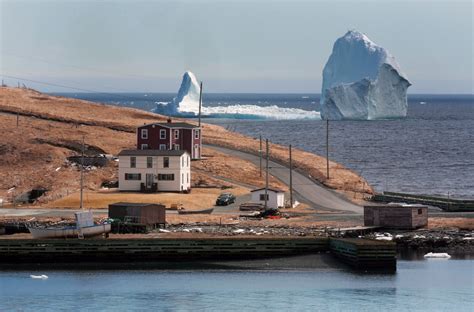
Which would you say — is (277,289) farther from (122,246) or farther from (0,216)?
(0,216)

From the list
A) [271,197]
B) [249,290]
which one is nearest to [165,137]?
[271,197]

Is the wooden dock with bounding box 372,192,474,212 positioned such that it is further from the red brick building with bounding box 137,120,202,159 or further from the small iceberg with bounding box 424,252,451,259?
the red brick building with bounding box 137,120,202,159

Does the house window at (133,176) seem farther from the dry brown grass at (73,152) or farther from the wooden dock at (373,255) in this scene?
the wooden dock at (373,255)

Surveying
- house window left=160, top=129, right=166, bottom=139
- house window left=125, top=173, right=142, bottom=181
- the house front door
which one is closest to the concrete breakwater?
the house front door

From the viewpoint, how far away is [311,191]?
324 ft

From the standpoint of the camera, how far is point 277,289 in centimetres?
6153

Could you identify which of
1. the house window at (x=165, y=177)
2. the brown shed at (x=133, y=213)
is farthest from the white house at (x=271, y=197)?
the brown shed at (x=133, y=213)

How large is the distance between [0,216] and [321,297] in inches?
1277

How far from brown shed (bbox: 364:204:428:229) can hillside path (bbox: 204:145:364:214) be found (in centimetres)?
1013

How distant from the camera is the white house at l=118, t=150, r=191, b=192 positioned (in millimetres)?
94750

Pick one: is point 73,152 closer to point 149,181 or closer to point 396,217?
point 149,181

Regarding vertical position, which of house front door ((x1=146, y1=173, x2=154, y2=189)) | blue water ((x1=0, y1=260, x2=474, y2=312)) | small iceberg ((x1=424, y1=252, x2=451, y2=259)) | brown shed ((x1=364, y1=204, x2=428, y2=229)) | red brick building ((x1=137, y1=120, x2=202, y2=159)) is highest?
red brick building ((x1=137, y1=120, x2=202, y2=159))

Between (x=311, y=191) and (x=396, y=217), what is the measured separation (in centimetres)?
2258

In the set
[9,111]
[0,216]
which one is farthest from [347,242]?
[9,111]
